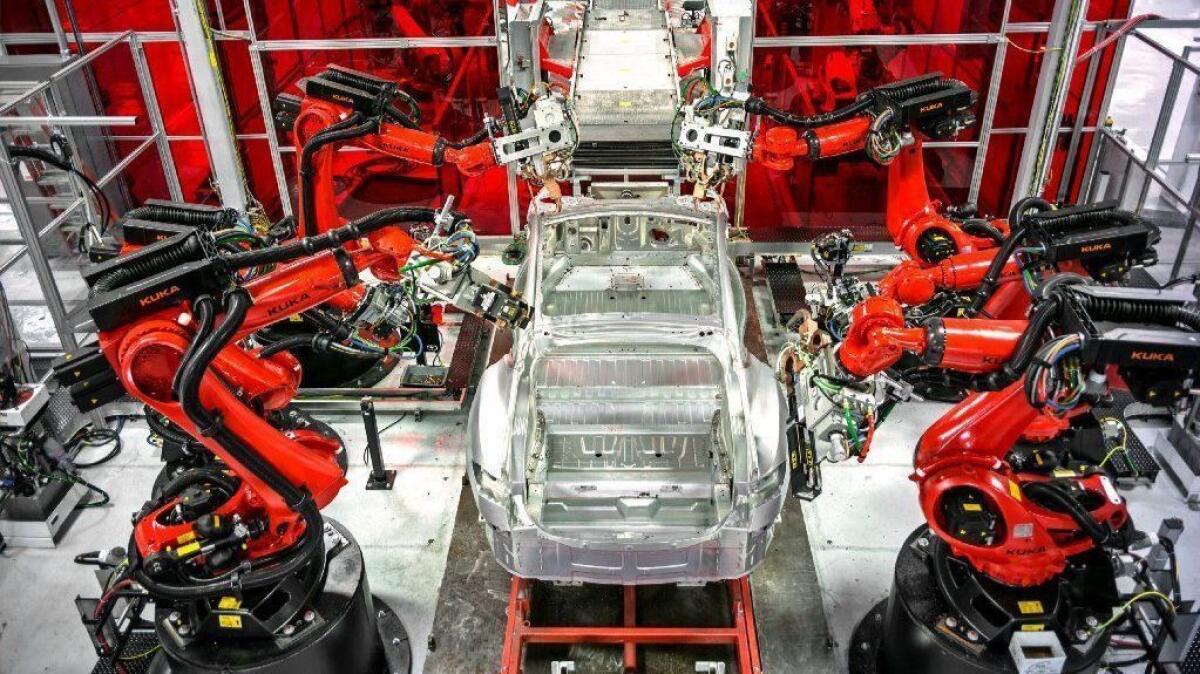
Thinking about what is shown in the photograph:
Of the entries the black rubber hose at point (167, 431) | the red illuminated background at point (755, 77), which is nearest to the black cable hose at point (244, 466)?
the black rubber hose at point (167, 431)

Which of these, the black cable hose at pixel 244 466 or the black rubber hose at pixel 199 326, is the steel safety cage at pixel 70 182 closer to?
the black cable hose at pixel 244 466

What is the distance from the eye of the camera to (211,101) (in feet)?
26.8

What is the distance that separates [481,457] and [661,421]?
3.21 ft

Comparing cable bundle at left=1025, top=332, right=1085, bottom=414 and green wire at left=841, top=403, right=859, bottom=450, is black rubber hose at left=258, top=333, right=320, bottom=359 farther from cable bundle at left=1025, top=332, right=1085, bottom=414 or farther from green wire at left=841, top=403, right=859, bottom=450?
cable bundle at left=1025, top=332, right=1085, bottom=414

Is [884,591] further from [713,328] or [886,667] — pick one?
[713,328]

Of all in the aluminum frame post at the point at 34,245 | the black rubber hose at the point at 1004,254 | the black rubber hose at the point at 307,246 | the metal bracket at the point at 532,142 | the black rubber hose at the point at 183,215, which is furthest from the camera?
the aluminum frame post at the point at 34,245

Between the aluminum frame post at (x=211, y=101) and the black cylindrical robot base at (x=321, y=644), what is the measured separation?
13.0 ft

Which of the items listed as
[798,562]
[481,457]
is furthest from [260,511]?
[798,562]

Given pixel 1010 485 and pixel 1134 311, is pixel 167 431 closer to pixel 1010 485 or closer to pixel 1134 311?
pixel 1010 485

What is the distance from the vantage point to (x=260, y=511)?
461 cm

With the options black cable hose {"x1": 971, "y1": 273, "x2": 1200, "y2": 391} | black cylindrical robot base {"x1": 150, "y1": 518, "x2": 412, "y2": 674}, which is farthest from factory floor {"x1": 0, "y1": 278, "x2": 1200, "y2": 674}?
black cable hose {"x1": 971, "y1": 273, "x2": 1200, "y2": 391}

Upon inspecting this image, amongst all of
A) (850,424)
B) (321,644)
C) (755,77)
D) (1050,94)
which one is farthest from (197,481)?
Result: (1050,94)

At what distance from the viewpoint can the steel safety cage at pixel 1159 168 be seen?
7.26 meters

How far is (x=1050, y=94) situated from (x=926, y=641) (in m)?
5.24
